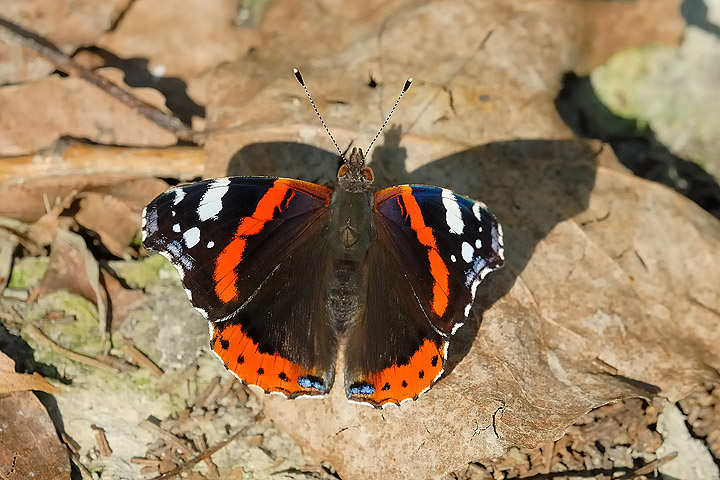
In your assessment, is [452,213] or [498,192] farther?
[498,192]

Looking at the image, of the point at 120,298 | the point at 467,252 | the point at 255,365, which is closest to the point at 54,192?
the point at 120,298

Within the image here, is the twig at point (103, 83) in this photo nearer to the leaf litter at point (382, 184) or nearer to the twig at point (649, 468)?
the leaf litter at point (382, 184)

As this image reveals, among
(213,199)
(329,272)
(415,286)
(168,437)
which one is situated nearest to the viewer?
(213,199)

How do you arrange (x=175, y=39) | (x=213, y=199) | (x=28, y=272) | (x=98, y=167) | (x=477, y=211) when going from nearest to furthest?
(x=477, y=211) < (x=213, y=199) < (x=28, y=272) < (x=98, y=167) < (x=175, y=39)

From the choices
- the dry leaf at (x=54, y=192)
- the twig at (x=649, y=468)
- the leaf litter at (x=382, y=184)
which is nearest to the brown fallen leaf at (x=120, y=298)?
the leaf litter at (x=382, y=184)

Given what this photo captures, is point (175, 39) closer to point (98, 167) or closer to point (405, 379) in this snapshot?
point (98, 167)

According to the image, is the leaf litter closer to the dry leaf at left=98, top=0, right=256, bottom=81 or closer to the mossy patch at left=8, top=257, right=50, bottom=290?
the mossy patch at left=8, top=257, right=50, bottom=290
